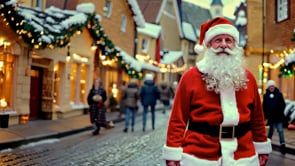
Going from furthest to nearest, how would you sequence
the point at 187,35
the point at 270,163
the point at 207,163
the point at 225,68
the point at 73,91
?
1. the point at 187,35
2. the point at 73,91
3. the point at 270,163
4. the point at 225,68
5. the point at 207,163

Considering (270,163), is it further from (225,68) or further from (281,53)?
(281,53)

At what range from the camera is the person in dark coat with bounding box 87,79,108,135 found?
12.9m

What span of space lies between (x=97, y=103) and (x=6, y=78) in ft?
10.1

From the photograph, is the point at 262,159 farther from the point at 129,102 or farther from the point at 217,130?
the point at 129,102

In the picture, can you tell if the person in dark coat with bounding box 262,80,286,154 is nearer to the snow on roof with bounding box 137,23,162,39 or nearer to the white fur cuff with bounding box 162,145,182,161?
the white fur cuff with bounding box 162,145,182,161

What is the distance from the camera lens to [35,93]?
16.0m

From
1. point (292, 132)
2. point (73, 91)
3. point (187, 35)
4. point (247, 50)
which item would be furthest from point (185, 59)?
point (292, 132)

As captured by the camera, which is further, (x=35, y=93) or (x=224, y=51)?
(x=35, y=93)

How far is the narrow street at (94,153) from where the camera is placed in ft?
25.8

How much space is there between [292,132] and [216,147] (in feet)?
37.6

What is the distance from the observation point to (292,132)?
1359 cm

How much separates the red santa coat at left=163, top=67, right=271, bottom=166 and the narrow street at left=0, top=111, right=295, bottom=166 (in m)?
4.84

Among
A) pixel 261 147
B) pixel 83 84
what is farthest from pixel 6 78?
pixel 261 147

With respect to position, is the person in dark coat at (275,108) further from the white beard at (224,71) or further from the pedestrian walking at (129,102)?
the white beard at (224,71)
